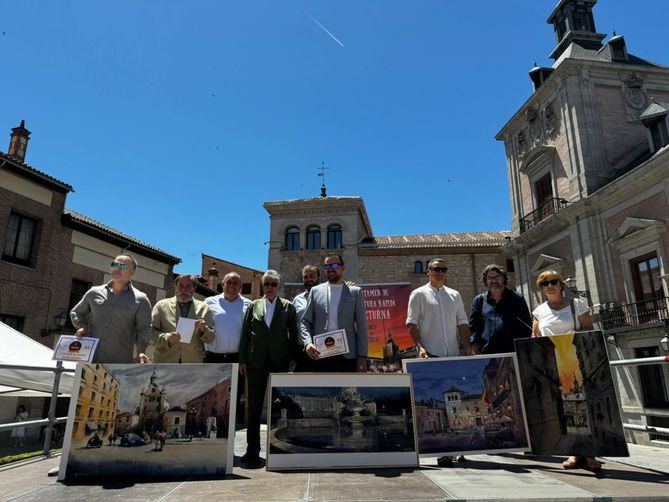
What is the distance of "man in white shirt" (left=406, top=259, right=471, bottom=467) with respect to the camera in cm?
447

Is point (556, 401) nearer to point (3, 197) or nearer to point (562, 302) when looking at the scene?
point (562, 302)

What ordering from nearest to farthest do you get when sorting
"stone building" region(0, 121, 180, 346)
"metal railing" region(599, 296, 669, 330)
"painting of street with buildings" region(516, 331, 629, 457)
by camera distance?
"painting of street with buildings" region(516, 331, 629, 457) < "metal railing" region(599, 296, 669, 330) < "stone building" region(0, 121, 180, 346)

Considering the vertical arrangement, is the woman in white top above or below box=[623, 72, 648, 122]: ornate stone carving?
below

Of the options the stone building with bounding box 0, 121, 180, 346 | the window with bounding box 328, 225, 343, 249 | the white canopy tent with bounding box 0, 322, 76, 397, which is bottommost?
the white canopy tent with bounding box 0, 322, 76, 397

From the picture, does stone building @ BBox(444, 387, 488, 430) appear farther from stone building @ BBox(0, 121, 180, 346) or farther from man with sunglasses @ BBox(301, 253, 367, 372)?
stone building @ BBox(0, 121, 180, 346)

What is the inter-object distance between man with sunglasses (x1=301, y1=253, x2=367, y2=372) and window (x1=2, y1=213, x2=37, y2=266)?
14523 mm

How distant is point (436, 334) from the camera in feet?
14.7

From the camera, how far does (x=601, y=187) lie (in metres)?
16.8

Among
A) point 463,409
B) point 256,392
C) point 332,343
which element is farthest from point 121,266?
point 463,409

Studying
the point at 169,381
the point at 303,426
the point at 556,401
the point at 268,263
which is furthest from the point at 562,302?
the point at 268,263

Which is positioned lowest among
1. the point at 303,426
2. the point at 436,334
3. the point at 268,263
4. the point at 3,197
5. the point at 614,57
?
the point at 303,426

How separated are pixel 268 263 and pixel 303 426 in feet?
95.7

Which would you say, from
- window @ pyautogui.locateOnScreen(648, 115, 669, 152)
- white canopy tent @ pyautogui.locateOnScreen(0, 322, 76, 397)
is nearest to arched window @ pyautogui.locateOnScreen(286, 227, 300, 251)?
window @ pyautogui.locateOnScreen(648, 115, 669, 152)

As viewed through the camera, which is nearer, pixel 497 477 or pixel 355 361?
pixel 497 477
